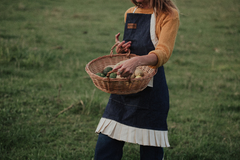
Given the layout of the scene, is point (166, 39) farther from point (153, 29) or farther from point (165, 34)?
point (153, 29)

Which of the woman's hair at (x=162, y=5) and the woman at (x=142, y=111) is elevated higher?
the woman's hair at (x=162, y=5)

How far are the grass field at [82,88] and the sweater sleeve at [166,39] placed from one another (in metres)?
0.48

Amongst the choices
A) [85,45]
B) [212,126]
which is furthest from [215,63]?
[85,45]

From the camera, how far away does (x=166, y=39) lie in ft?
6.26

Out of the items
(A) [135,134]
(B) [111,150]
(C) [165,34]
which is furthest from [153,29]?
(B) [111,150]

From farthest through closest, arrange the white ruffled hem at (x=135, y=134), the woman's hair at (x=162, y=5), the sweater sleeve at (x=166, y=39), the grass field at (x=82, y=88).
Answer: the grass field at (x=82, y=88) → the white ruffled hem at (x=135, y=134) → the woman's hair at (x=162, y=5) → the sweater sleeve at (x=166, y=39)

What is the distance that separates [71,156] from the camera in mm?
3002

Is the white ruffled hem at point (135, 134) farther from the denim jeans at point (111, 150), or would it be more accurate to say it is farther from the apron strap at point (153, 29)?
the apron strap at point (153, 29)

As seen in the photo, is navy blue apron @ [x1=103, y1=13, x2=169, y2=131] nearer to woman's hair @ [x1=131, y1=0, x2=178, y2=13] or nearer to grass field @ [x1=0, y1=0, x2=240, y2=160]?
woman's hair @ [x1=131, y1=0, x2=178, y2=13]

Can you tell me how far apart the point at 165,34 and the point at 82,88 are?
10.8 ft

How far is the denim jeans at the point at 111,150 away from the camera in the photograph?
214 centimetres

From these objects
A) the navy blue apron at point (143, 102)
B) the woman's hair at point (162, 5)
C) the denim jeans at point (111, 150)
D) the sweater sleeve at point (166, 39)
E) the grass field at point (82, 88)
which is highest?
the woman's hair at point (162, 5)

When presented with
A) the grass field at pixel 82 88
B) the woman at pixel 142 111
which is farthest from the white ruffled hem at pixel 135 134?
the grass field at pixel 82 88

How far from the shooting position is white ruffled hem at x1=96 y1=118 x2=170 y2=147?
2102mm
